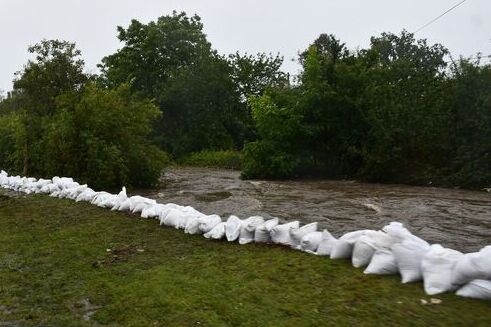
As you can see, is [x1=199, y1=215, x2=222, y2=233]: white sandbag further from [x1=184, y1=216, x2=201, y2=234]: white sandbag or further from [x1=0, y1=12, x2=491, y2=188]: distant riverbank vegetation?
[x1=0, y1=12, x2=491, y2=188]: distant riverbank vegetation

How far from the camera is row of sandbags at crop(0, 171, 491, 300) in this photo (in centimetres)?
364

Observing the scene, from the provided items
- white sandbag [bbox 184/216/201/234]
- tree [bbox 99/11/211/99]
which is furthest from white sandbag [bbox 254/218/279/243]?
tree [bbox 99/11/211/99]

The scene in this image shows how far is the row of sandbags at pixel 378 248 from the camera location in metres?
3.64

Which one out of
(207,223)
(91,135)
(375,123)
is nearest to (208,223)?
(207,223)

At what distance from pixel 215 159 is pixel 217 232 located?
66.6 ft

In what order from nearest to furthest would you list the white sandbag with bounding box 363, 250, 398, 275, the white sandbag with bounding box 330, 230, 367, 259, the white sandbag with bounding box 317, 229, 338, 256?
the white sandbag with bounding box 363, 250, 398, 275
the white sandbag with bounding box 330, 230, 367, 259
the white sandbag with bounding box 317, 229, 338, 256

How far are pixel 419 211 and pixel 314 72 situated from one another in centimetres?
824

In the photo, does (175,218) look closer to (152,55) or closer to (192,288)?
(192,288)

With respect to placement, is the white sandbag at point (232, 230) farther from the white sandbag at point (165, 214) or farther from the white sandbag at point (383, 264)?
the white sandbag at point (383, 264)

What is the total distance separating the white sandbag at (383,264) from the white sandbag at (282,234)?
1.25 m

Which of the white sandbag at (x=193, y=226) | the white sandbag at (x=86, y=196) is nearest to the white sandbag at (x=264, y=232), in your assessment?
the white sandbag at (x=193, y=226)

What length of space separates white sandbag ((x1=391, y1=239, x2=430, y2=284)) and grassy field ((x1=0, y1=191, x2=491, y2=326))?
0.11 meters

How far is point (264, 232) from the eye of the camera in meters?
5.66

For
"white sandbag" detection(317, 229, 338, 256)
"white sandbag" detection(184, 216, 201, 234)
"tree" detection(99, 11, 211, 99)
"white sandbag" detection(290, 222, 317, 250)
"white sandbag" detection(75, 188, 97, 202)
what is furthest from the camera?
"tree" detection(99, 11, 211, 99)
